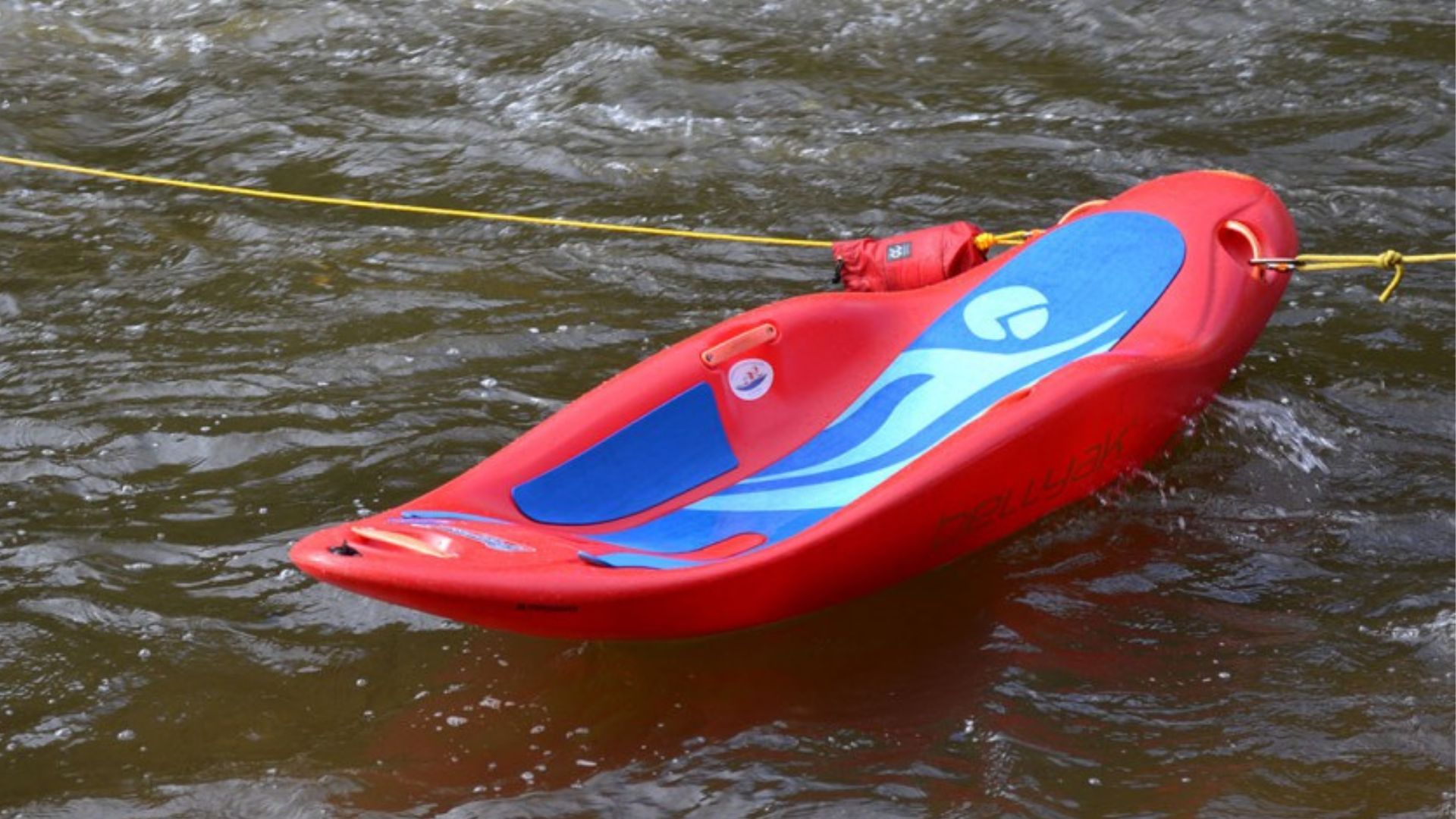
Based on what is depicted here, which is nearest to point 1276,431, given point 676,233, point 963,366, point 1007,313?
point 1007,313

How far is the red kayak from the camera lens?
3.31 meters

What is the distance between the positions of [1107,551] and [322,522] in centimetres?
181

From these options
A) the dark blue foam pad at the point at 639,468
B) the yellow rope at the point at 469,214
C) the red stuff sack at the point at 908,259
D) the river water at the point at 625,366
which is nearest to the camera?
the river water at the point at 625,366

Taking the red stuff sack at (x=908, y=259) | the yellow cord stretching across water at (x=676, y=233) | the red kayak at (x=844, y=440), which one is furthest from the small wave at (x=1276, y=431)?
the red stuff sack at (x=908, y=259)

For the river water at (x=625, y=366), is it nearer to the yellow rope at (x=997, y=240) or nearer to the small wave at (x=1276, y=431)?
the small wave at (x=1276, y=431)

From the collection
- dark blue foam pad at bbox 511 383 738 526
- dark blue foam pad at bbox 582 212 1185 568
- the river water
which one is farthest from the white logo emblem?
dark blue foam pad at bbox 511 383 738 526

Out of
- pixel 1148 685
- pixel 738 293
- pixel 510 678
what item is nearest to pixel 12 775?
pixel 510 678

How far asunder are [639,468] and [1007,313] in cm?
109

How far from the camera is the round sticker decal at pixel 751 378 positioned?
161 inches

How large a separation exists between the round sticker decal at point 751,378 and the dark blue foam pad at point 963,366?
0.17m

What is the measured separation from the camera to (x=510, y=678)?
3564mm

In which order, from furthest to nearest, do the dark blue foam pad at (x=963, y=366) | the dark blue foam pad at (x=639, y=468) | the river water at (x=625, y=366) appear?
the dark blue foam pad at (x=963, y=366), the dark blue foam pad at (x=639, y=468), the river water at (x=625, y=366)

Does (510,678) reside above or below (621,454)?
below

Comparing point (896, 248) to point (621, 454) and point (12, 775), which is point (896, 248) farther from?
point (12, 775)
